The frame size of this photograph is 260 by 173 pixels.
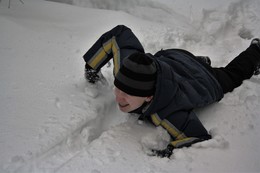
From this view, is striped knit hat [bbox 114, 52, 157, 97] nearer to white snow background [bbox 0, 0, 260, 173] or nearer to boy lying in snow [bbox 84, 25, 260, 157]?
boy lying in snow [bbox 84, 25, 260, 157]

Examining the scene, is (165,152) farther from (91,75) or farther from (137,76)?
(91,75)

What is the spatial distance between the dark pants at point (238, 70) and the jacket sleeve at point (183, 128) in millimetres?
492

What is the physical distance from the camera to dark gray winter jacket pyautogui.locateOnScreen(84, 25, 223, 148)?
130 centimetres

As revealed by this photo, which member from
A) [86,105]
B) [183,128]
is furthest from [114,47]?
[183,128]

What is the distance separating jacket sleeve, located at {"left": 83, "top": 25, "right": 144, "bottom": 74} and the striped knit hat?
0.26 meters

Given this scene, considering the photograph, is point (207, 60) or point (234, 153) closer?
point (234, 153)

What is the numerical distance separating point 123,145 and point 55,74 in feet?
2.13

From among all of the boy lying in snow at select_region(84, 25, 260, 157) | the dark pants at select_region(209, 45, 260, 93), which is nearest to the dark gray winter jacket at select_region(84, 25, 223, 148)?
the boy lying in snow at select_region(84, 25, 260, 157)

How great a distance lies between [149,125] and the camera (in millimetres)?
1481

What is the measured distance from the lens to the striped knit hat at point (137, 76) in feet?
3.93

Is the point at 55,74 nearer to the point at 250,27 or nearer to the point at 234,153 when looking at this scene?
the point at 234,153

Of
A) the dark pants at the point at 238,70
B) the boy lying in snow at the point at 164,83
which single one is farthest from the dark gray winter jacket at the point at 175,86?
the dark pants at the point at 238,70

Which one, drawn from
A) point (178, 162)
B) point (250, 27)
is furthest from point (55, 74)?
point (250, 27)

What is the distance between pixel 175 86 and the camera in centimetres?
135
